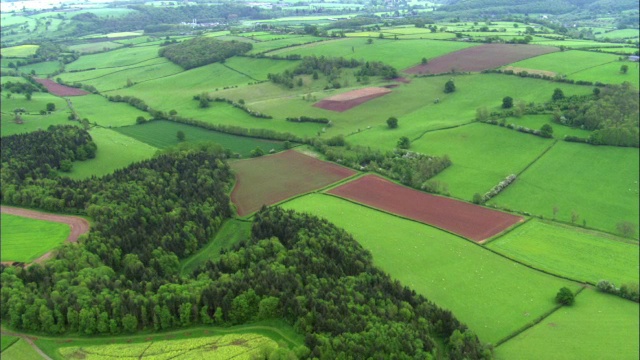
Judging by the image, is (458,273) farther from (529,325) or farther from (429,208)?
(429,208)

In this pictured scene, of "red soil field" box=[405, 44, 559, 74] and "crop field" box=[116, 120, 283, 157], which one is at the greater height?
"red soil field" box=[405, 44, 559, 74]

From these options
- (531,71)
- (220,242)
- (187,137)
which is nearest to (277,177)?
(220,242)

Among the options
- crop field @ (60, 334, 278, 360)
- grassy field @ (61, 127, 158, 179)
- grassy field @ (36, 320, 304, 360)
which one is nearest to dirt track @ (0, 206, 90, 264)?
grassy field @ (61, 127, 158, 179)

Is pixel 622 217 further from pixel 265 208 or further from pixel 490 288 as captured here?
pixel 265 208

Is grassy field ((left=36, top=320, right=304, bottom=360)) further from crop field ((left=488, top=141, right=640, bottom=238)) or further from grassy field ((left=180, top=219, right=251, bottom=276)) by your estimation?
crop field ((left=488, top=141, right=640, bottom=238))

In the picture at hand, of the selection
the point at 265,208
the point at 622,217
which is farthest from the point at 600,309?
the point at 265,208

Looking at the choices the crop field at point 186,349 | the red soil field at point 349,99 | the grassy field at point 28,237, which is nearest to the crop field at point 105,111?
the red soil field at point 349,99
